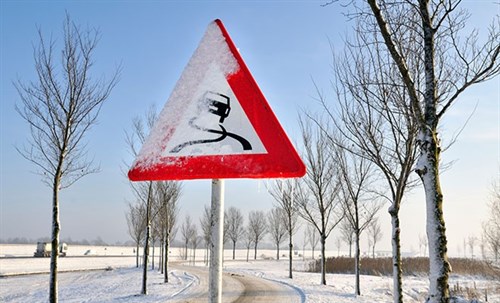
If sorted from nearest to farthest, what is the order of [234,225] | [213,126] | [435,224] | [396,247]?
[213,126] < [435,224] < [396,247] < [234,225]

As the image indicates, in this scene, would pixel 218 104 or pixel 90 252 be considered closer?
pixel 218 104

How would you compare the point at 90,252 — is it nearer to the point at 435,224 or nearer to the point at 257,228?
the point at 257,228

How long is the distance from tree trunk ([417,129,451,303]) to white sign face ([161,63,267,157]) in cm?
330

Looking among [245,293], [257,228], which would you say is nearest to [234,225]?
[257,228]

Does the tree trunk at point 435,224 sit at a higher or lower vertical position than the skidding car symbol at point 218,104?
lower

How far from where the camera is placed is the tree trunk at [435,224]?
423 cm

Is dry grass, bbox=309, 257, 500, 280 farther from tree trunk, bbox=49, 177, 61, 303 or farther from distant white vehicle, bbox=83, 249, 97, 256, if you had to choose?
distant white vehicle, bbox=83, 249, 97, 256

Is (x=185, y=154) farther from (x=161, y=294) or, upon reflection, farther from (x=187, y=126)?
(x=161, y=294)

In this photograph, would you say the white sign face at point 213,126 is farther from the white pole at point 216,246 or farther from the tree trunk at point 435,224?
the tree trunk at point 435,224

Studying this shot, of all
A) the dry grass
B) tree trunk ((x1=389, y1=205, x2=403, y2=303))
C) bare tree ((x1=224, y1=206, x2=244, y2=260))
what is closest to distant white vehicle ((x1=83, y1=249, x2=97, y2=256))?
bare tree ((x1=224, y1=206, x2=244, y2=260))

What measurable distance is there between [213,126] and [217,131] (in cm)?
3

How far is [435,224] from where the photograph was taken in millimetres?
4277

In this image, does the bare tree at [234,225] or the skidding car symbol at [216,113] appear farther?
the bare tree at [234,225]

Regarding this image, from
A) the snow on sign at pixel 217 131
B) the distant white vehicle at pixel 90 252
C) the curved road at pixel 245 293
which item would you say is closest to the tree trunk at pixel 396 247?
the curved road at pixel 245 293
